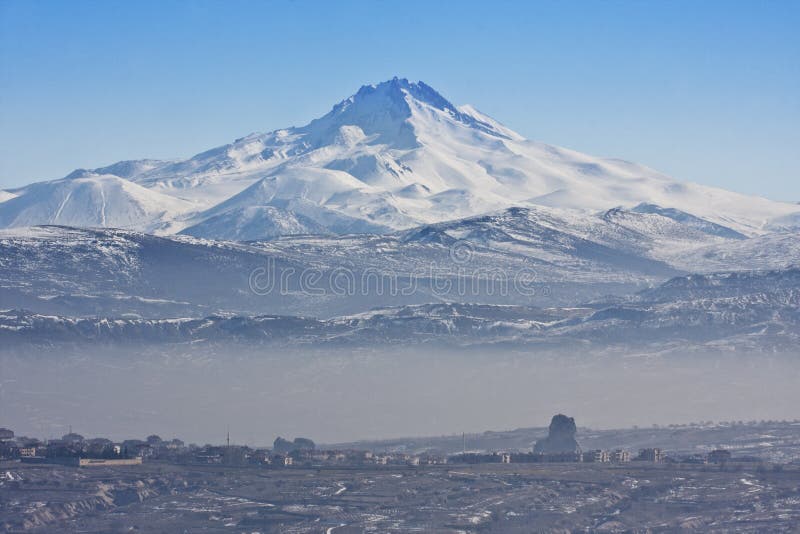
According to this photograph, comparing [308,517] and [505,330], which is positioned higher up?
[505,330]

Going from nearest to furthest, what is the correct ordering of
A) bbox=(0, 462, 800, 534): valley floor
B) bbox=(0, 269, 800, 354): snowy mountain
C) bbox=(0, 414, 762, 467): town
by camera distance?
bbox=(0, 462, 800, 534): valley floor < bbox=(0, 414, 762, 467): town < bbox=(0, 269, 800, 354): snowy mountain

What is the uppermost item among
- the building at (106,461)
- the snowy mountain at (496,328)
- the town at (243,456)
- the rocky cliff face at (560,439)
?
the snowy mountain at (496,328)

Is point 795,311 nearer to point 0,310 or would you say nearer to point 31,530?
point 0,310

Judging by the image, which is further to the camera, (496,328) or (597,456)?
(496,328)

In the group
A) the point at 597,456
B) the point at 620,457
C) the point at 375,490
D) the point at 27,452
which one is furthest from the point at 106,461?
the point at 620,457

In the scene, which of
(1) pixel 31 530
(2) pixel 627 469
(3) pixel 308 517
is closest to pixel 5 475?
(1) pixel 31 530

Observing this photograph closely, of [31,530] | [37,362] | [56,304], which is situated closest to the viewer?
[31,530]

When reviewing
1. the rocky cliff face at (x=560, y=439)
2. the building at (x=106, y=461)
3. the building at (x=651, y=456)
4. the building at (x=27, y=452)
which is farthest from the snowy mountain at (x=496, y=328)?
the building at (x=106, y=461)

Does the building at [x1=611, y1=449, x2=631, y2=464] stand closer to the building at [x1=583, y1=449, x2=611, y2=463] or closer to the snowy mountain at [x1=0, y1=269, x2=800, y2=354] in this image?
the building at [x1=583, y1=449, x2=611, y2=463]

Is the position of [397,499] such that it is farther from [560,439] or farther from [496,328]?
[496,328]

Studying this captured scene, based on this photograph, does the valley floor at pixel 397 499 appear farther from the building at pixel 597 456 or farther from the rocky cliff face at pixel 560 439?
the rocky cliff face at pixel 560 439

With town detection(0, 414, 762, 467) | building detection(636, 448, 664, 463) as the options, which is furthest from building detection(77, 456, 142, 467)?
building detection(636, 448, 664, 463)
